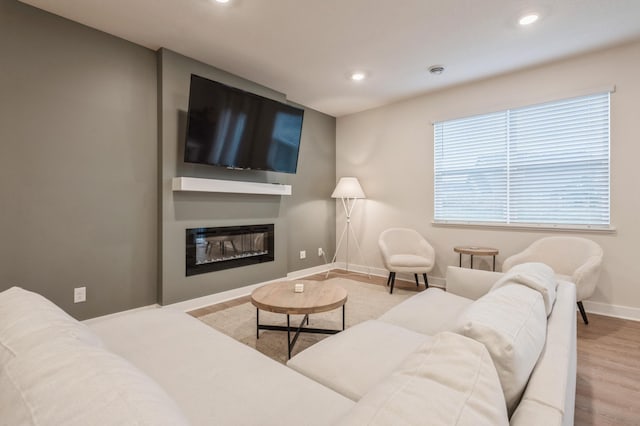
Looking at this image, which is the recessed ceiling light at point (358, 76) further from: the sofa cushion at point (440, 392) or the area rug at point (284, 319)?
the sofa cushion at point (440, 392)

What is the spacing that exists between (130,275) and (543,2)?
420 centimetres

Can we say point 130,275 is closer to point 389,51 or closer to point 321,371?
point 321,371

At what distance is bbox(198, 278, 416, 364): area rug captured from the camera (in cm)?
237

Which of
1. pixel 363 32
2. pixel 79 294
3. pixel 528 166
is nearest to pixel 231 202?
pixel 79 294

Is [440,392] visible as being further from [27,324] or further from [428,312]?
[428,312]

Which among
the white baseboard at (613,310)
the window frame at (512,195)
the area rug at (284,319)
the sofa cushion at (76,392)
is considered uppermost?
the window frame at (512,195)

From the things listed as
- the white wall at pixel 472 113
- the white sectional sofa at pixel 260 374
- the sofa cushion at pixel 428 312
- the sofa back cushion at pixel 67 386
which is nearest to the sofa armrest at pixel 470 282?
the sofa cushion at pixel 428 312

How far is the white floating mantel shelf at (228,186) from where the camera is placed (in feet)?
10.1

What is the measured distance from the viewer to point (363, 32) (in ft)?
8.93

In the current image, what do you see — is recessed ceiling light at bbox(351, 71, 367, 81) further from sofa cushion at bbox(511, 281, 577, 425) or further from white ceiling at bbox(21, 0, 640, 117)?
sofa cushion at bbox(511, 281, 577, 425)

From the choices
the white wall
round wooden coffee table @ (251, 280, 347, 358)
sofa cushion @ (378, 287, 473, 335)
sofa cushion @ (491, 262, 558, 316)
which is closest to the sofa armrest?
sofa cushion @ (378, 287, 473, 335)

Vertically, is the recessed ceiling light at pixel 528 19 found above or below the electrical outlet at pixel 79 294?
above

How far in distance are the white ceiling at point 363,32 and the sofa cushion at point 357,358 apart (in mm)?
2363

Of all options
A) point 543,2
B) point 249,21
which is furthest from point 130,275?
point 543,2
